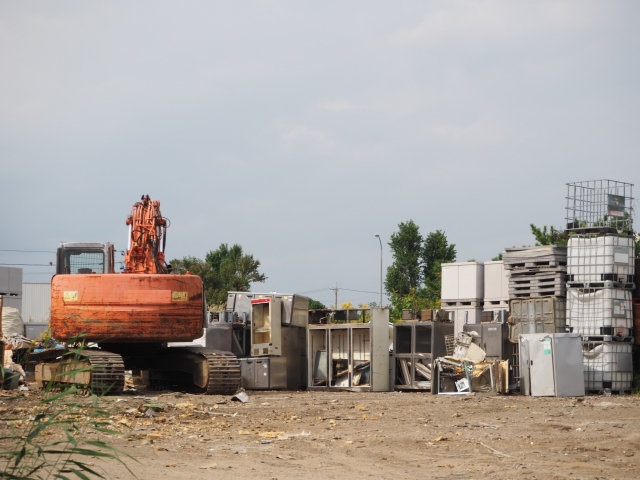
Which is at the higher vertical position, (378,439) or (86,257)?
(86,257)

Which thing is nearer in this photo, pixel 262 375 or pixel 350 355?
pixel 262 375

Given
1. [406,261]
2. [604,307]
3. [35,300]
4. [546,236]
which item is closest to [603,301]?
[604,307]

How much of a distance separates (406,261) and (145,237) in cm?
4074

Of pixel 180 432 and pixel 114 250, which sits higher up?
pixel 114 250

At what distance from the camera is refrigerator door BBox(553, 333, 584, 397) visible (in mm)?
19672

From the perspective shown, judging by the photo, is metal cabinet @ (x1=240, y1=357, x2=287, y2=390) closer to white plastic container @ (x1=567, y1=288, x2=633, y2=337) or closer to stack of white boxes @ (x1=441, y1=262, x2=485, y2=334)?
stack of white boxes @ (x1=441, y1=262, x2=485, y2=334)

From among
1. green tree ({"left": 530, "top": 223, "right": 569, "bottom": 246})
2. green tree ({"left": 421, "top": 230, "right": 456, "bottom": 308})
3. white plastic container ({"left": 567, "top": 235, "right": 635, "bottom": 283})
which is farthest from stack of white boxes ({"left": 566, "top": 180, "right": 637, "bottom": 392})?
green tree ({"left": 421, "top": 230, "right": 456, "bottom": 308})

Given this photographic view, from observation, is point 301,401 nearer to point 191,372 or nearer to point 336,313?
point 191,372

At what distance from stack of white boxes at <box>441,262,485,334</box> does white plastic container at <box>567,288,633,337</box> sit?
323 centimetres

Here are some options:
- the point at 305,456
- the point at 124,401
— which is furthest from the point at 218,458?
the point at 124,401

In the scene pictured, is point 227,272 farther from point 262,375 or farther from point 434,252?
point 262,375

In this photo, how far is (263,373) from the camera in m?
23.1

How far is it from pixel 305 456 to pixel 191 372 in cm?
974

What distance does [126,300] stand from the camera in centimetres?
1816
